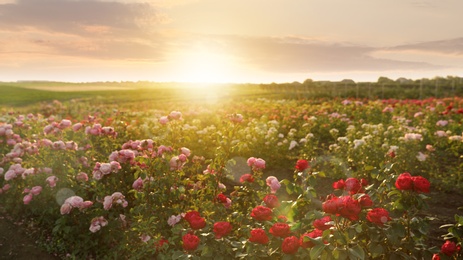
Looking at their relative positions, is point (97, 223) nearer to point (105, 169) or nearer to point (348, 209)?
point (105, 169)

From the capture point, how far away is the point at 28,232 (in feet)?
18.4

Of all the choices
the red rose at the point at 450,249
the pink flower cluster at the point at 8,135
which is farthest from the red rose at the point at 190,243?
the pink flower cluster at the point at 8,135

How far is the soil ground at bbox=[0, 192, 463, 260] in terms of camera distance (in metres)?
5.05

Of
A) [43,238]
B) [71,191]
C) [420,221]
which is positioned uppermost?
[420,221]

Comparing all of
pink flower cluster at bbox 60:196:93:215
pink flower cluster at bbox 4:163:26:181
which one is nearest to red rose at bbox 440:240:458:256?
pink flower cluster at bbox 60:196:93:215

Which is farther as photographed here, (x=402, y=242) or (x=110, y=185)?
(x=110, y=185)

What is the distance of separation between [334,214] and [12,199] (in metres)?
4.97

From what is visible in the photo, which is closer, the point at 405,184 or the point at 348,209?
the point at 348,209

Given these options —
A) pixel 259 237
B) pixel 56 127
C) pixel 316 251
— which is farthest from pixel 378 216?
pixel 56 127

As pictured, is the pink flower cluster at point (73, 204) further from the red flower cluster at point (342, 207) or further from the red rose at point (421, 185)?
the red rose at point (421, 185)

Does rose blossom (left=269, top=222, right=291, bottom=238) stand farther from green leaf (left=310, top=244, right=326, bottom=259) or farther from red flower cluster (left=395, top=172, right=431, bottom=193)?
red flower cluster (left=395, top=172, right=431, bottom=193)

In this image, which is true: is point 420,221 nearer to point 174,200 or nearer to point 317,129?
point 174,200

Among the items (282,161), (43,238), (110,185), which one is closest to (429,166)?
(282,161)

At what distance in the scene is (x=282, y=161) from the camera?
8516 mm
